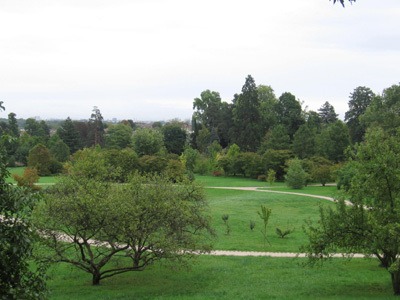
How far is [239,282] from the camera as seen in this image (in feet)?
44.3

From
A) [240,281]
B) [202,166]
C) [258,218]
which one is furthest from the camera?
[202,166]

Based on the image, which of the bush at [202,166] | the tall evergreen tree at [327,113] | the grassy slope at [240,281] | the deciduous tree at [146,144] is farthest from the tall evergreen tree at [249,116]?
the grassy slope at [240,281]

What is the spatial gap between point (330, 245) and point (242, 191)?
1260 inches

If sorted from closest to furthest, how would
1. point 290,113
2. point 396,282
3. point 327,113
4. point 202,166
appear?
1. point 396,282
2. point 202,166
3. point 290,113
4. point 327,113

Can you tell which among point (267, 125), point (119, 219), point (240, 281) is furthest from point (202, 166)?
point (119, 219)

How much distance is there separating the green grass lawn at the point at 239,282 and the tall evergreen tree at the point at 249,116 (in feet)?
185

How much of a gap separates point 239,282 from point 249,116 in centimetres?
6041

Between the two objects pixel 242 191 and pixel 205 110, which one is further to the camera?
pixel 205 110

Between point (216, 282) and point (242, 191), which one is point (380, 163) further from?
point (242, 191)

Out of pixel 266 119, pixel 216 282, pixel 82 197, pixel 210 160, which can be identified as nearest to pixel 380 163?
pixel 216 282

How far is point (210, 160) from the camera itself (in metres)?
67.1

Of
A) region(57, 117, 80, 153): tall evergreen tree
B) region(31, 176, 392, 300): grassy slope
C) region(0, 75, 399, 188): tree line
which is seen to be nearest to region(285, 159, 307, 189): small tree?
region(0, 75, 399, 188): tree line

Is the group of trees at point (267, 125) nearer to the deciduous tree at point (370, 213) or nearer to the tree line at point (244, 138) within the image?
the tree line at point (244, 138)

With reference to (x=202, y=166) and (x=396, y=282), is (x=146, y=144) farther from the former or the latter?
(x=396, y=282)
